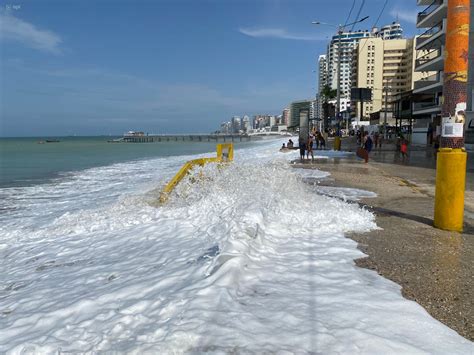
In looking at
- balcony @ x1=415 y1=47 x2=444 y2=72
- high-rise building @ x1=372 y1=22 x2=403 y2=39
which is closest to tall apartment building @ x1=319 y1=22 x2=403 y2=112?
high-rise building @ x1=372 y1=22 x2=403 y2=39

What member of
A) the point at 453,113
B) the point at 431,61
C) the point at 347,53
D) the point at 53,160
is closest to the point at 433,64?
the point at 431,61

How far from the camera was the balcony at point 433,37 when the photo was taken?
4059 centimetres

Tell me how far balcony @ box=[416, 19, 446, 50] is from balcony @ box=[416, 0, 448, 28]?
0.62 m

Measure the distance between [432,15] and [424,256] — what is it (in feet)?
152

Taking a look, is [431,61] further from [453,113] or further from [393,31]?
[393,31]

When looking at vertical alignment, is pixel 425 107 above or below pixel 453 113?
above

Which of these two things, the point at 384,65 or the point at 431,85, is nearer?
the point at 431,85

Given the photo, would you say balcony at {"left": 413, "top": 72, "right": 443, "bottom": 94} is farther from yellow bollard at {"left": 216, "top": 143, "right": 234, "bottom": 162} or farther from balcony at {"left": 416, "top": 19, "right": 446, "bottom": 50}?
yellow bollard at {"left": 216, "top": 143, "right": 234, "bottom": 162}

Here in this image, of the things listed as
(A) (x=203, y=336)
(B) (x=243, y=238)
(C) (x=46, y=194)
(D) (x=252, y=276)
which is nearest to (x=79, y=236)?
(B) (x=243, y=238)

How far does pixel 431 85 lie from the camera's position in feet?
143

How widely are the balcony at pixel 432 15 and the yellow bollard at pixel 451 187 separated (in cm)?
4126

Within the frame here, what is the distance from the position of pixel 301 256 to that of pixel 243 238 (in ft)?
2.49

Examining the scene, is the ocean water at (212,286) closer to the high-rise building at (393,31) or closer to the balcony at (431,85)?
the balcony at (431,85)

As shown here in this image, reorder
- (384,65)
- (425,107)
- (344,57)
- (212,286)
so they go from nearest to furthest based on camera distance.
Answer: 1. (212,286)
2. (425,107)
3. (344,57)
4. (384,65)
